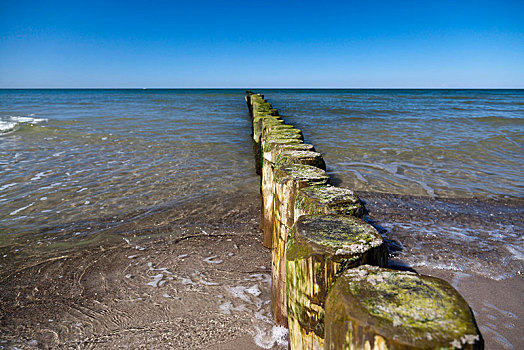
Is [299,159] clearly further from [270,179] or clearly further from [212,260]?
[212,260]

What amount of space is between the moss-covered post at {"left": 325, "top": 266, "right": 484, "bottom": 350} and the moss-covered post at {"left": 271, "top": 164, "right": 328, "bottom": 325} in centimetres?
112

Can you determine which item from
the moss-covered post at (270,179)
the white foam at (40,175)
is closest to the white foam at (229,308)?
the moss-covered post at (270,179)

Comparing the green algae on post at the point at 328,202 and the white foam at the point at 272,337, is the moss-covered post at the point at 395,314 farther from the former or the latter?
the white foam at the point at 272,337

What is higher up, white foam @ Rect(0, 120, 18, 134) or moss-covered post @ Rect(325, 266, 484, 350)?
moss-covered post @ Rect(325, 266, 484, 350)

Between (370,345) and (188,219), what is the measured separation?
399 centimetres

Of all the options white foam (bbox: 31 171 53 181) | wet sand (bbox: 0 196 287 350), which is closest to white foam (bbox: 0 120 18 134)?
white foam (bbox: 31 171 53 181)

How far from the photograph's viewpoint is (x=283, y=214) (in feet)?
8.84

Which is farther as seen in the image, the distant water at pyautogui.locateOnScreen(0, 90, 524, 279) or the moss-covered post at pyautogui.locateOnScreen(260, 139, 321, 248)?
the distant water at pyautogui.locateOnScreen(0, 90, 524, 279)

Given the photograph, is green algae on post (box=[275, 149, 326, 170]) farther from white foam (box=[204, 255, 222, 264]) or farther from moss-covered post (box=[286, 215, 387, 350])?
moss-covered post (box=[286, 215, 387, 350])

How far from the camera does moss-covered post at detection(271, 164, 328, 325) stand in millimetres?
2385

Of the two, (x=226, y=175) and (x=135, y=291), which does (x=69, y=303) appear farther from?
(x=226, y=175)

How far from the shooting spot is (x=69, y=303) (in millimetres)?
2908

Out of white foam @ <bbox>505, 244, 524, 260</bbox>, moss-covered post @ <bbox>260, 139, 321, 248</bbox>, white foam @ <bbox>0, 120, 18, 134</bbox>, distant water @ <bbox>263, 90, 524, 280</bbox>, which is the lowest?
white foam @ <bbox>505, 244, 524, 260</bbox>

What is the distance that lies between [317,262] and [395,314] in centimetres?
46
